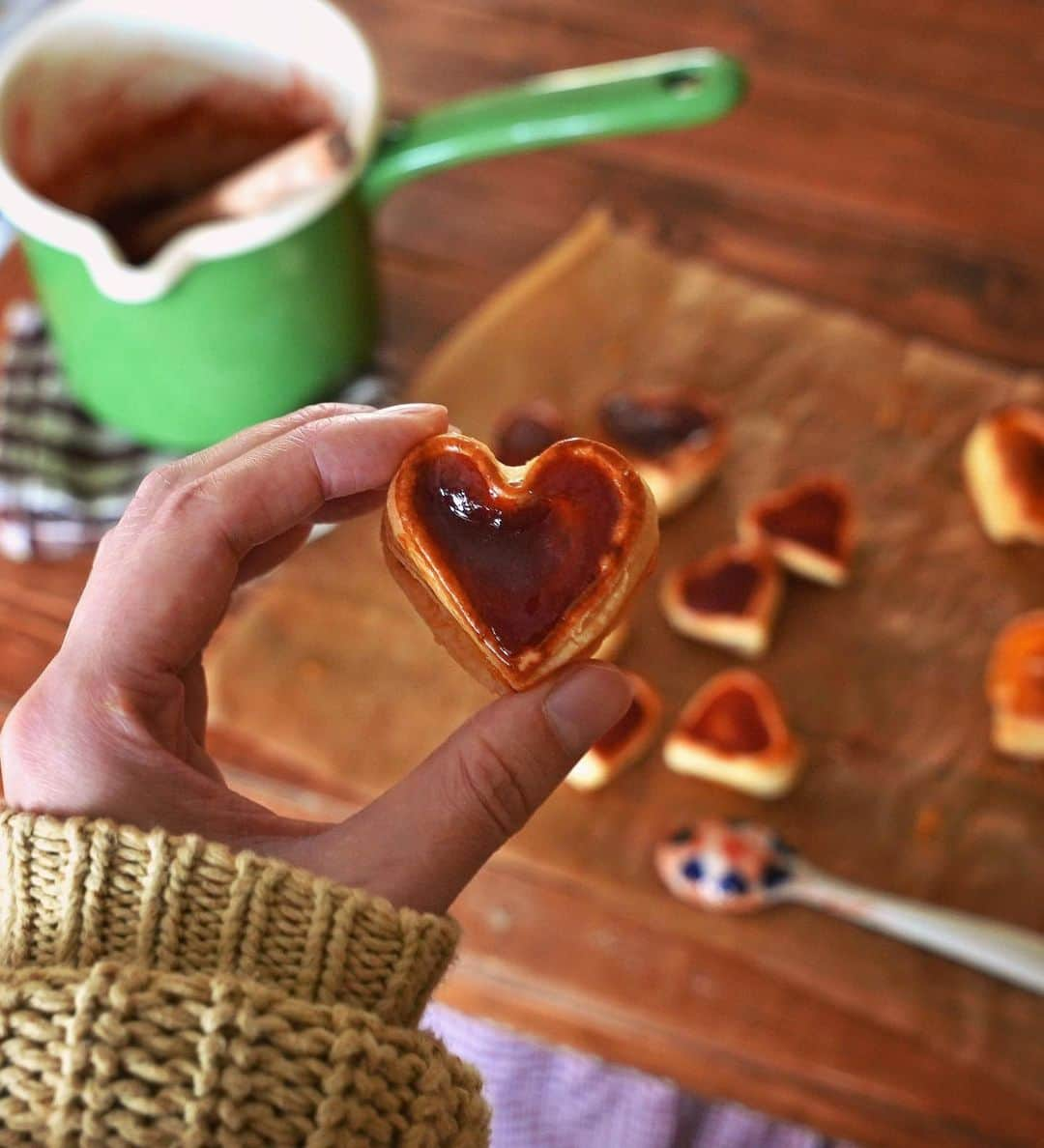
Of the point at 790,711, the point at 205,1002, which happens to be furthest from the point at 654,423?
the point at 205,1002

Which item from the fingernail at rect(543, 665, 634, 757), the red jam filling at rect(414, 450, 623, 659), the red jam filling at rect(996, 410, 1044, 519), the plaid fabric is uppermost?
the red jam filling at rect(414, 450, 623, 659)

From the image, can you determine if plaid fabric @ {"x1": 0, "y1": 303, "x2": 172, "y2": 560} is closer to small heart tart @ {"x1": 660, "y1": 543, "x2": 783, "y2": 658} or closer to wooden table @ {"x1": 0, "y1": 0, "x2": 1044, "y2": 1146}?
wooden table @ {"x1": 0, "y1": 0, "x2": 1044, "y2": 1146}

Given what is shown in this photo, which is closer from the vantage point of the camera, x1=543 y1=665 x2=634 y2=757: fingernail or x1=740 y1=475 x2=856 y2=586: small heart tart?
x1=543 y1=665 x2=634 y2=757: fingernail

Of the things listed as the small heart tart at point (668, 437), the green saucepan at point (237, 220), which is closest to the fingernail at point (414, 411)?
the green saucepan at point (237, 220)

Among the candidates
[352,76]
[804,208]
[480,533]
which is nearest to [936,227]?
[804,208]

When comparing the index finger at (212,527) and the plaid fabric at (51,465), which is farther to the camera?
the plaid fabric at (51,465)

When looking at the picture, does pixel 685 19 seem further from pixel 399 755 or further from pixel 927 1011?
pixel 927 1011

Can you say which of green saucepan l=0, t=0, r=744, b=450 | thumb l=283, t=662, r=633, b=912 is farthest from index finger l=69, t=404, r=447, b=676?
green saucepan l=0, t=0, r=744, b=450

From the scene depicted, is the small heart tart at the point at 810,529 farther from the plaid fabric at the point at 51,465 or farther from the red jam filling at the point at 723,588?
the plaid fabric at the point at 51,465
